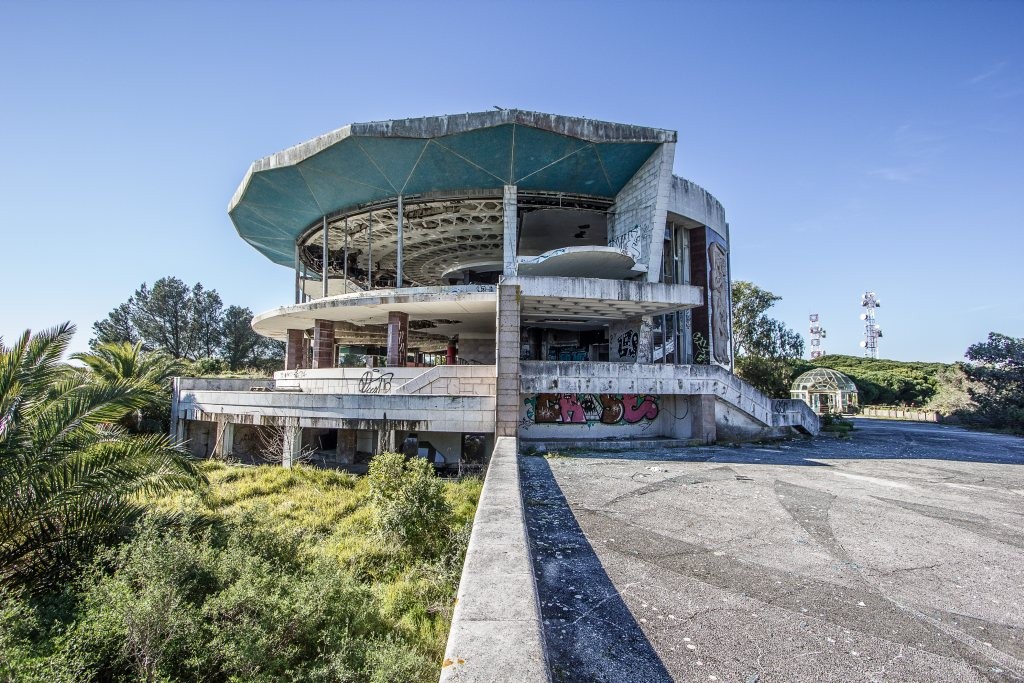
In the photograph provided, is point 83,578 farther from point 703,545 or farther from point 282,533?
point 703,545

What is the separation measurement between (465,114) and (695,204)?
46.8ft

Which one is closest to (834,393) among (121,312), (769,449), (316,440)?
(769,449)

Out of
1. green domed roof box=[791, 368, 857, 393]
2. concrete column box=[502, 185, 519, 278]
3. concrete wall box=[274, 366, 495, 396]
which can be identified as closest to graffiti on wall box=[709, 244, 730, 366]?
concrete column box=[502, 185, 519, 278]

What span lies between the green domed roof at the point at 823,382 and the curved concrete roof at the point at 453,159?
28.8 metres

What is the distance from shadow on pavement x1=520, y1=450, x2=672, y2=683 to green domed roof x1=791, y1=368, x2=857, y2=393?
139 feet

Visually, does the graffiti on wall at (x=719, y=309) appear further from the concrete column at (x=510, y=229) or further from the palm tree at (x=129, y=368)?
the palm tree at (x=129, y=368)

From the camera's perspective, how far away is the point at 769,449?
16.0m

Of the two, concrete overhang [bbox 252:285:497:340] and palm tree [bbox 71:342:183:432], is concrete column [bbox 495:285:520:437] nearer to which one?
concrete overhang [bbox 252:285:497:340]

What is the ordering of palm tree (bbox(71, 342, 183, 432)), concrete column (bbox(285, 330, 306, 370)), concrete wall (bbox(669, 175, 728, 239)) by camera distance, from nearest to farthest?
1. palm tree (bbox(71, 342, 183, 432))
2. concrete wall (bbox(669, 175, 728, 239))
3. concrete column (bbox(285, 330, 306, 370))

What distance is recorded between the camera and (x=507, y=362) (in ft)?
46.5

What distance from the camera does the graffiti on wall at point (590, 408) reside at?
687 inches

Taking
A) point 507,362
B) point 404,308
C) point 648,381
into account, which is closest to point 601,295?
point 648,381

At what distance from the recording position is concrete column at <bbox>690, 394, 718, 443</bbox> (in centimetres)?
1748

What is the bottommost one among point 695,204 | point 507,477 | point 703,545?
point 703,545
